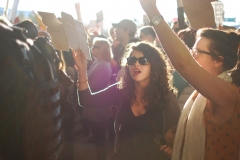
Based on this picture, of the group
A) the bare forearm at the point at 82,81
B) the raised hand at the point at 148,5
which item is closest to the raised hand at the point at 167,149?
the bare forearm at the point at 82,81

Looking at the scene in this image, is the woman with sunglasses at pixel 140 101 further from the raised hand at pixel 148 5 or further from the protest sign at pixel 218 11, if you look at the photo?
the raised hand at pixel 148 5

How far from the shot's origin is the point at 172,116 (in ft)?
7.72

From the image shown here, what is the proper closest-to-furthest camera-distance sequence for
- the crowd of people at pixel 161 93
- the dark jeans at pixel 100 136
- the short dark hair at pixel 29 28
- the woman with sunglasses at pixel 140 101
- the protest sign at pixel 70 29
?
the crowd of people at pixel 161 93 → the short dark hair at pixel 29 28 → the protest sign at pixel 70 29 → the woman with sunglasses at pixel 140 101 → the dark jeans at pixel 100 136

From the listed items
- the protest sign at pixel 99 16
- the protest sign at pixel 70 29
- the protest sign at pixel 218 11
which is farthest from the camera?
the protest sign at pixel 99 16

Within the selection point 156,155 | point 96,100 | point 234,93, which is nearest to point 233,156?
point 234,93

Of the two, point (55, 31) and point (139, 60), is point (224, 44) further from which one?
point (55, 31)

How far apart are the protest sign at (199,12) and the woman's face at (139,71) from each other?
1.76 ft

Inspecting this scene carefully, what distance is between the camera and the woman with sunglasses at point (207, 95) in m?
1.34

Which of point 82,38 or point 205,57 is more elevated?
point 82,38

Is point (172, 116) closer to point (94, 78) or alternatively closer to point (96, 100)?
point (96, 100)

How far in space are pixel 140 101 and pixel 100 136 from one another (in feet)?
6.12

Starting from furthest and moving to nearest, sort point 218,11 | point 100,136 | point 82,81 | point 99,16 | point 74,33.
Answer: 1. point 99,16
2. point 100,136
3. point 218,11
4. point 82,81
5. point 74,33

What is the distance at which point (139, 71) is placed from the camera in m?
2.45

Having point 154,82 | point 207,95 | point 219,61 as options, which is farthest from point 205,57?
point 154,82
